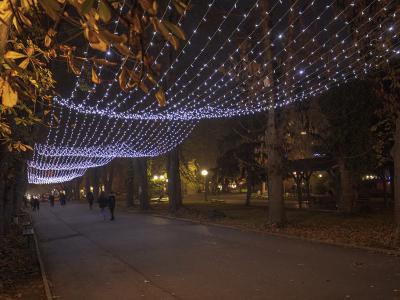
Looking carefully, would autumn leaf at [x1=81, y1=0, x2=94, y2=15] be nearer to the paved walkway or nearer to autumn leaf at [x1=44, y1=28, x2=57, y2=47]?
autumn leaf at [x1=44, y1=28, x2=57, y2=47]

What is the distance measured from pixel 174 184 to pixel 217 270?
2037 cm

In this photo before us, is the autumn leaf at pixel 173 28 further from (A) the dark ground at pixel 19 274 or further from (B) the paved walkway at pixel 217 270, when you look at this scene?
(A) the dark ground at pixel 19 274

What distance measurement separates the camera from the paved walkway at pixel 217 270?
8.09 metres

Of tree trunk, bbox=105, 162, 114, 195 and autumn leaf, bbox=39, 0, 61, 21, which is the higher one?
tree trunk, bbox=105, 162, 114, 195

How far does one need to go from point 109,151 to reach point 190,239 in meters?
19.9

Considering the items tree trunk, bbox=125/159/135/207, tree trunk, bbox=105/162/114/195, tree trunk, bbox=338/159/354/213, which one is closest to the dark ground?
tree trunk, bbox=338/159/354/213

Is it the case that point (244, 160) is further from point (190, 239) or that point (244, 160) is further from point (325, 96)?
point (190, 239)

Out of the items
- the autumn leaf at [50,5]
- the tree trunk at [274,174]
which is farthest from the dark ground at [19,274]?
the tree trunk at [274,174]

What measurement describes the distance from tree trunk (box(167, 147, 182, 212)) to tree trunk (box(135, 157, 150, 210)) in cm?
480

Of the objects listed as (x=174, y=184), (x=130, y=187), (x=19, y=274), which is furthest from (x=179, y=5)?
(x=130, y=187)

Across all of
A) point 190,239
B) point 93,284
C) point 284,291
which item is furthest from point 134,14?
point 190,239

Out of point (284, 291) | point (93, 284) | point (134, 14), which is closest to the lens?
point (134, 14)

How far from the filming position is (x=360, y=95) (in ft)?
74.6

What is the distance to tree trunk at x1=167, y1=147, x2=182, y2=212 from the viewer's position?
29453 mm
